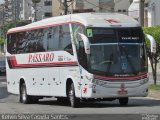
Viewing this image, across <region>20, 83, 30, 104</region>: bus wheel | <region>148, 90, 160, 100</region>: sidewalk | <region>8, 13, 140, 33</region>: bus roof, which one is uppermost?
<region>8, 13, 140, 33</region>: bus roof

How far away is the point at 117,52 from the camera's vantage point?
2216 cm

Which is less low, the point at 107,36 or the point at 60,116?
the point at 107,36

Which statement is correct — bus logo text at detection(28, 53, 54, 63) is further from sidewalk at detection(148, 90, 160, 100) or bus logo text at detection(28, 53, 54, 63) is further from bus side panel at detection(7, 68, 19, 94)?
sidewalk at detection(148, 90, 160, 100)

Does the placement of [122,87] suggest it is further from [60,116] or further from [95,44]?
[60,116]

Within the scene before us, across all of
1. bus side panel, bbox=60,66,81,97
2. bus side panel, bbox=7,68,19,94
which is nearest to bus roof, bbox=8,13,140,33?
bus side panel, bbox=60,66,81,97

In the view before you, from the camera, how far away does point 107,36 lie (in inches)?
875

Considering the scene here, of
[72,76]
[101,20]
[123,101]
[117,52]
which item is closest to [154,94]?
[123,101]

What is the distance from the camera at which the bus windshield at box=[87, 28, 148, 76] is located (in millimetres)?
21938

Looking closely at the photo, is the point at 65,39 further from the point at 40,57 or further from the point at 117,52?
the point at 40,57

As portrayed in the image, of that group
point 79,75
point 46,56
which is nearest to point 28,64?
point 46,56

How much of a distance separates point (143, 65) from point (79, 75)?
2312 millimetres

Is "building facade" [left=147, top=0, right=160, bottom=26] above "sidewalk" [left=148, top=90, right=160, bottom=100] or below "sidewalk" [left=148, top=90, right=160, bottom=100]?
above

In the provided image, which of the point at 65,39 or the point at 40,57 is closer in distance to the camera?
the point at 65,39

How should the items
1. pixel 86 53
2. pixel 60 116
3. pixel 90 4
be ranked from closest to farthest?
1. pixel 60 116
2. pixel 86 53
3. pixel 90 4
